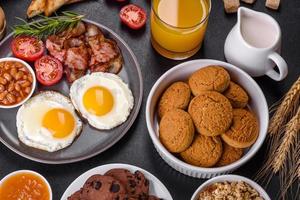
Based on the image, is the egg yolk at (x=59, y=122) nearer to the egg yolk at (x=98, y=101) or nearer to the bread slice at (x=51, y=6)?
the egg yolk at (x=98, y=101)

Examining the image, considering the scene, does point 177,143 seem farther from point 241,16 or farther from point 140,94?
point 241,16

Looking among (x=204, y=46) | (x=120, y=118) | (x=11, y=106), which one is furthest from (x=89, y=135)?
(x=204, y=46)

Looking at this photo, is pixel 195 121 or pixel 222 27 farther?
pixel 222 27

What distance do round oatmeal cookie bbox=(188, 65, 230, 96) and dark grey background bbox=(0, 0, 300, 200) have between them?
249mm

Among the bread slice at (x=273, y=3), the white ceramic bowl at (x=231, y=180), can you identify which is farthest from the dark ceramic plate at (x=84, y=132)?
the bread slice at (x=273, y=3)

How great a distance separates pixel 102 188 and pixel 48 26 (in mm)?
654

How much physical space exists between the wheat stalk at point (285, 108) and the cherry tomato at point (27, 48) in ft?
2.83

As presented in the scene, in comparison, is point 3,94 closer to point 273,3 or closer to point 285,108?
point 285,108

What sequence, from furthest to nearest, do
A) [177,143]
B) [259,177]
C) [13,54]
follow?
[13,54], [259,177], [177,143]

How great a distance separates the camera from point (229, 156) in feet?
6.11

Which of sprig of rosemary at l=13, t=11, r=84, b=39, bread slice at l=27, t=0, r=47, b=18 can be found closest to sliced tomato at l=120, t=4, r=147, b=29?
sprig of rosemary at l=13, t=11, r=84, b=39

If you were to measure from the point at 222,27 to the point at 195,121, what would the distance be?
53 cm

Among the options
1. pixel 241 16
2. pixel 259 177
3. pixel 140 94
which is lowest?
pixel 259 177

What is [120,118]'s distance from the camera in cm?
200
